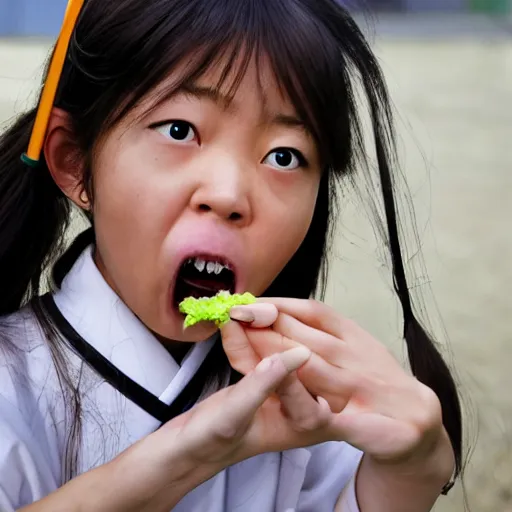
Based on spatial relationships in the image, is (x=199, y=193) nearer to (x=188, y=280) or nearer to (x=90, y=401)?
(x=188, y=280)

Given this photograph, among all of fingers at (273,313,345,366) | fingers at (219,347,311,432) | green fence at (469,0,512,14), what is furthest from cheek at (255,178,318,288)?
green fence at (469,0,512,14)

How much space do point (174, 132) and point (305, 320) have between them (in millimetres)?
276

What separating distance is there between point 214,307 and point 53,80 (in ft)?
1.23

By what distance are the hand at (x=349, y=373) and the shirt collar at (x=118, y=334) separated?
0.18 metres

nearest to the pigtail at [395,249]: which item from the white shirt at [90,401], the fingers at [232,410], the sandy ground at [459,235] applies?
the sandy ground at [459,235]

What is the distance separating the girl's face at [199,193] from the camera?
115 centimetres

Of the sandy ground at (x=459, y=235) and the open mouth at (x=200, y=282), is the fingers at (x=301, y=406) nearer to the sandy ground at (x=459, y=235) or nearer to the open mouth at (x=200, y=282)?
the open mouth at (x=200, y=282)

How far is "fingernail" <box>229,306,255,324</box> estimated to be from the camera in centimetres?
109

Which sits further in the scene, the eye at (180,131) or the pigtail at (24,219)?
the pigtail at (24,219)

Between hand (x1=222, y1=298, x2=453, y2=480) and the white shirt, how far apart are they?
7.5 inches

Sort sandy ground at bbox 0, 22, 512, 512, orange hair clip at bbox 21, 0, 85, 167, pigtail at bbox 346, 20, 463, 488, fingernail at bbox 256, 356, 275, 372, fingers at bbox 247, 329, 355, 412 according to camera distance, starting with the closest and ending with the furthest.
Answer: fingernail at bbox 256, 356, 275, 372
fingers at bbox 247, 329, 355, 412
orange hair clip at bbox 21, 0, 85, 167
pigtail at bbox 346, 20, 463, 488
sandy ground at bbox 0, 22, 512, 512

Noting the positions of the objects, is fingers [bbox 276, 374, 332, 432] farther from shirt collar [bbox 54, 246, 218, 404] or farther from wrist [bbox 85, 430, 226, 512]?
shirt collar [bbox 54, 246, 218, 404]

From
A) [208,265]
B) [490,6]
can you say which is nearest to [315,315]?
[208,265]

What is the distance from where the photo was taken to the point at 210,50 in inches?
46.0
